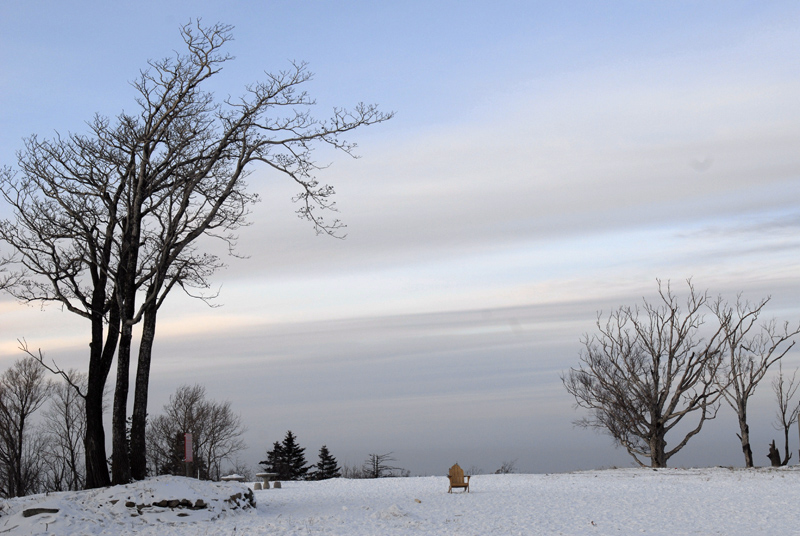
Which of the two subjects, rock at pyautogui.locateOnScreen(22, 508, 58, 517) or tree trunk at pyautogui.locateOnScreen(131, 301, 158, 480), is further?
tree trunk at pyautogui.locateOnScreen(131, 301, 158, 480)

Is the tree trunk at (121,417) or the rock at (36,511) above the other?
the tree trunk at (121,417)

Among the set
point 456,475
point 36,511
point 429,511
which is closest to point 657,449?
point 456,475

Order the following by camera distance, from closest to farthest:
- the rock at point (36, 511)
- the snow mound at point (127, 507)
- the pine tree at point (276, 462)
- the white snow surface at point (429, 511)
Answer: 1. the snow mound at point (127, 507)
2. the rock at point (36, 511)
3. the white snow surface at point (429, 511)
4. the pine tree at point (276, 462)

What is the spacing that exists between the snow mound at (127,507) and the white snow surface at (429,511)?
0.02 meters

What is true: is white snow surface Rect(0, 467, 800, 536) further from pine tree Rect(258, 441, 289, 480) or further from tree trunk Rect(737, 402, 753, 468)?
pine tree Rect(258, 441, 289, 480)

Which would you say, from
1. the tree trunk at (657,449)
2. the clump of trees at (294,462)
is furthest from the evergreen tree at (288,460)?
the tree trunk at (657,449)

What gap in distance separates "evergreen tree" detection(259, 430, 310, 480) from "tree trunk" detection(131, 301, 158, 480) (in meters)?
30.1

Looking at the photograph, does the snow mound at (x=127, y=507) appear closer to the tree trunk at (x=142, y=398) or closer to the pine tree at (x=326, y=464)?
the tree trunk at (x=142, y=398)

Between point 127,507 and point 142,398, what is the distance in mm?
3526

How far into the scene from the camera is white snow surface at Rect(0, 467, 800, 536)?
41.8ft

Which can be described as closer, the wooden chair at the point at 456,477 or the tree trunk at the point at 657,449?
the wooden chair at the point at 456,477

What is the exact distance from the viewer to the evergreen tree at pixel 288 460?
46.1m

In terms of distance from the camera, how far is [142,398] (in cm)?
1666

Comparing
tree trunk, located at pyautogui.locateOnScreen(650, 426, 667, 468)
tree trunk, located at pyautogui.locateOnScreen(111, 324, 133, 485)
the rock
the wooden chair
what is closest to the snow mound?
the rock
